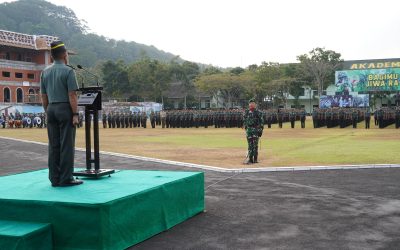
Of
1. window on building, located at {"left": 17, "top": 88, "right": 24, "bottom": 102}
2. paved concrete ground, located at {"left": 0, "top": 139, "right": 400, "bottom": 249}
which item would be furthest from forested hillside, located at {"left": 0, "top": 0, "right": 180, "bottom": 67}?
paved concrete ground, located at {"left": 0, "top": 139, "right": 400, "bottom": 249}

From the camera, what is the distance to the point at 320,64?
196 ft

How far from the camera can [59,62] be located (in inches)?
220

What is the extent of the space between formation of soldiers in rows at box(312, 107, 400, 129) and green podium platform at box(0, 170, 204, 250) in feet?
85.0

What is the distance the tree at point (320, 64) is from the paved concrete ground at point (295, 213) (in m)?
52.1

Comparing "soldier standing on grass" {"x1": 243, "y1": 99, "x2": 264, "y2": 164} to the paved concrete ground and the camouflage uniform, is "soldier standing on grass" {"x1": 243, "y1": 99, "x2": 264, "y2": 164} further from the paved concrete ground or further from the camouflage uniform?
the paved concrete ground

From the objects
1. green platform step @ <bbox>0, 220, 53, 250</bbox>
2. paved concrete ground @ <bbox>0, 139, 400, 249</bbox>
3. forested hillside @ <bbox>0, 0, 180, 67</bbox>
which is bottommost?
paved concrete ground @ <bbox>0, 139, 400, 249</bbox>

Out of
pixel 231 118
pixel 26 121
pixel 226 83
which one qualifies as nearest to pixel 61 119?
pixel 231 118

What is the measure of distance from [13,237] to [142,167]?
7426 millimetres

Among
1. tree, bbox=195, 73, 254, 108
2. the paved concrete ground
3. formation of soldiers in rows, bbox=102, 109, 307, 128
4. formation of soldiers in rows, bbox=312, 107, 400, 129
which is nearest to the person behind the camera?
the paved concrete ground

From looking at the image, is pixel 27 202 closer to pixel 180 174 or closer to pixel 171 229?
pixel 171 229

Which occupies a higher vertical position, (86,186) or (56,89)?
(56,89)

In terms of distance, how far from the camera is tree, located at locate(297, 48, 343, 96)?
59.9 metres

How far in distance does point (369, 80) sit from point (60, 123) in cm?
3618

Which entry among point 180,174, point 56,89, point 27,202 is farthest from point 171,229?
point 56,89
